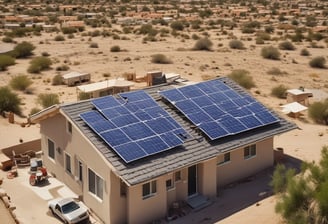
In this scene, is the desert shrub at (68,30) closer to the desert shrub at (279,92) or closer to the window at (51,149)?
the desert shrub at (279,92)

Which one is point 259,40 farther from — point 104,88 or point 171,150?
point 171,150

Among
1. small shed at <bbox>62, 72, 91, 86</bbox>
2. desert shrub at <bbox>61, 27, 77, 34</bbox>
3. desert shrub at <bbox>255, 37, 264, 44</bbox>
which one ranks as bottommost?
small shed at <bbox>62, 72, 91, 86</bbox>

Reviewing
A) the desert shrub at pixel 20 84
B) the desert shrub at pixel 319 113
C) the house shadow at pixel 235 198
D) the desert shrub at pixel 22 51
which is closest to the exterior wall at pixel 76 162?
the house shadow at pixel 235 198

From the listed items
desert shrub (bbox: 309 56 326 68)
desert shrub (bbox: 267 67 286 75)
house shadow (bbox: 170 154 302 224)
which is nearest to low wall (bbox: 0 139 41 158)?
house shadow (bbox: 170 154 302 224)

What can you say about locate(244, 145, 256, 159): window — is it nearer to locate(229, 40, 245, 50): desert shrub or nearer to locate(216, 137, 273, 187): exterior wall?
locate(216, 137, 273, 187): exterior wall

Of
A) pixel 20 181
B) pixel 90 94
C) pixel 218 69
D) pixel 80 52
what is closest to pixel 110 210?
pixel 20 181
